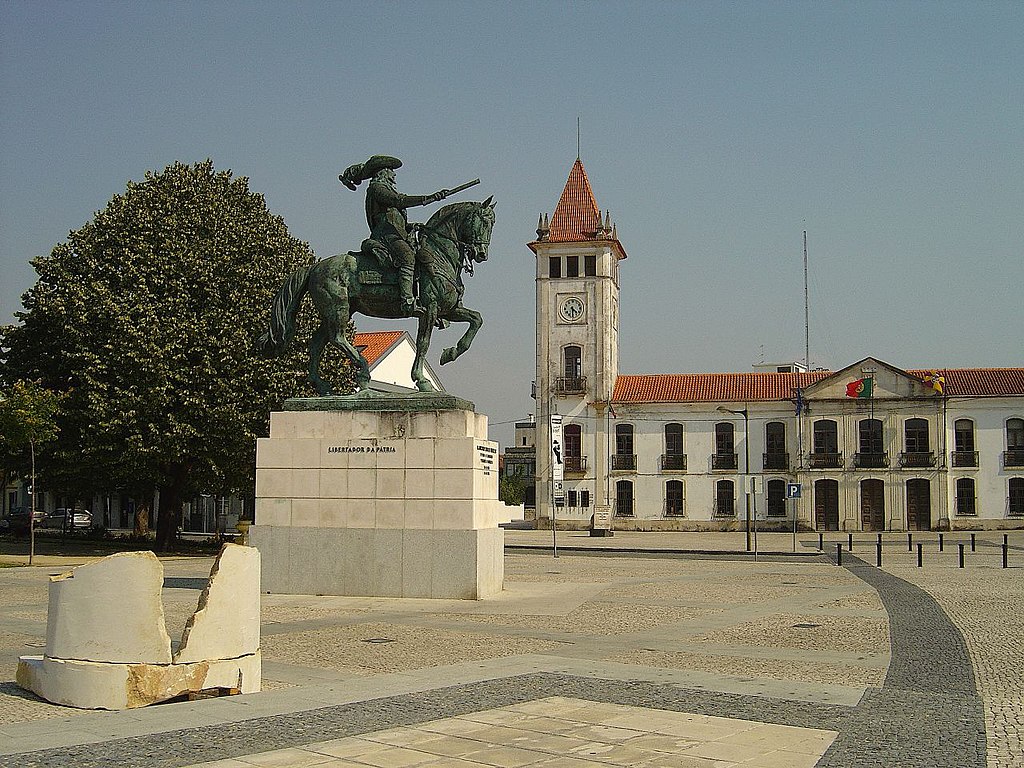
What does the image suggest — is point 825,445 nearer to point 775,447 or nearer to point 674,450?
point 775,447

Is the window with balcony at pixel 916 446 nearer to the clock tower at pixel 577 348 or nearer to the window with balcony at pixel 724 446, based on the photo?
the window with balcony at pixel 724 446

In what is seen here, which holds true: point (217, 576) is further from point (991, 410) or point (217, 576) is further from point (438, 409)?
point (991, 410)

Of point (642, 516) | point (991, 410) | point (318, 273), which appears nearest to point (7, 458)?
point (318, 273)

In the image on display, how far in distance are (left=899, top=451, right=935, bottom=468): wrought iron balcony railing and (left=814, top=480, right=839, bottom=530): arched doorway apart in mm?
4113

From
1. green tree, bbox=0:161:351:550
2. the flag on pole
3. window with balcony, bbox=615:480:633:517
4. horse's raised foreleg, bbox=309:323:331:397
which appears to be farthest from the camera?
window with balcony, bbox=615:480:633:517

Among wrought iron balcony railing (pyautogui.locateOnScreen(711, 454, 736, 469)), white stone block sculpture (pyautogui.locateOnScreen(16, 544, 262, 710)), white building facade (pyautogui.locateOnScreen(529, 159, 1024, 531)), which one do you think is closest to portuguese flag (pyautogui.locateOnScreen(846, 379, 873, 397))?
white building facade (pyautogui.locateOnScreen(529, 159, 1024, 531))

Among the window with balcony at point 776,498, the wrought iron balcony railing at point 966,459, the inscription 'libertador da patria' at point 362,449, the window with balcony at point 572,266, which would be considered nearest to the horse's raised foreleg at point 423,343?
the inscription 'libertador da patria' at point 362,449

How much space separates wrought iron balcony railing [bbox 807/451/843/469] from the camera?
228 feet

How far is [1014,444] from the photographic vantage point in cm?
6781

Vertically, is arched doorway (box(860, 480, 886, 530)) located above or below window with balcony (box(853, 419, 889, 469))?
below

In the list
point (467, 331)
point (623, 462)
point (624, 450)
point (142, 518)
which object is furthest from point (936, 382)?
point (467, 331)

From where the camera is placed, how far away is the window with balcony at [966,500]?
6806 centimetres

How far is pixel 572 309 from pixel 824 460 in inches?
719

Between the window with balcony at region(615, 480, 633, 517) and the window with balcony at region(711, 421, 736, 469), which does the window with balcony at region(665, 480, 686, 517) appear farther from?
the window with balcony at region(711, 421, 736, 469)
